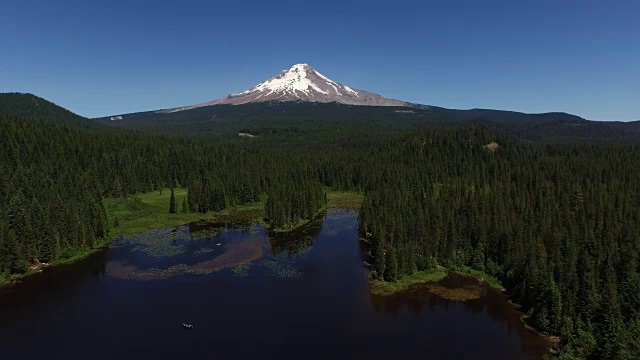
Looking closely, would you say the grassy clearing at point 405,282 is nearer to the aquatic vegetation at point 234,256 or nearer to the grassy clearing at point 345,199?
the aquatic vegetation at point 234,256

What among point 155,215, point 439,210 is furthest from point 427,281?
point 155,215

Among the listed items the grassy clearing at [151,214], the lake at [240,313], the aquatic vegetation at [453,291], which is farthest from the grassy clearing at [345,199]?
the aquatic vegetation at [453,291]

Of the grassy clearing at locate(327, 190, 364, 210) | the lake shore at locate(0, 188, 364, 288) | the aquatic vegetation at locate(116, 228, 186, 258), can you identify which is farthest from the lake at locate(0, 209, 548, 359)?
the grassy clearing at locate(327, 190, 364, 210)

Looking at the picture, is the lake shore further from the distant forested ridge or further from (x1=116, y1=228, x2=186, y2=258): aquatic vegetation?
(x1=116, y1=228, x2=186, y2=258): aquatic vegetation

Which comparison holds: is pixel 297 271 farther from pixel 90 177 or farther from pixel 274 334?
→ pixel 90 177

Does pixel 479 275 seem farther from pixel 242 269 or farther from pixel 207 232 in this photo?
pixel 207 232
